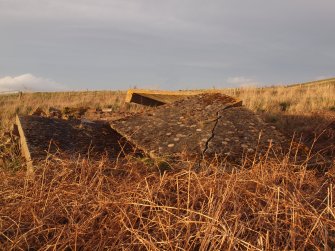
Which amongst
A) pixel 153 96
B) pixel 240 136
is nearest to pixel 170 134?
pixel 240 136

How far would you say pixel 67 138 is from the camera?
553 centimetres

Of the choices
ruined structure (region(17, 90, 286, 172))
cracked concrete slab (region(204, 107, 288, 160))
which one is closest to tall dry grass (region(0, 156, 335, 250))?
ruined structure (region(17, 90, 286, 172))

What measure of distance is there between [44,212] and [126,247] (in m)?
0.72

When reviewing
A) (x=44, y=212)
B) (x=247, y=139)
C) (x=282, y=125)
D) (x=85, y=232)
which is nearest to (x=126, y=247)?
(x=85, y=232)

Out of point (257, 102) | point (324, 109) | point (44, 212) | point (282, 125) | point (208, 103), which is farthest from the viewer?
point (257, 102)

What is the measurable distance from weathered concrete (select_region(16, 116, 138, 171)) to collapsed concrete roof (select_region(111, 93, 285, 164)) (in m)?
0.22

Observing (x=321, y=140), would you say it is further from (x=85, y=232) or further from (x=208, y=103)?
(x=85, y=232)

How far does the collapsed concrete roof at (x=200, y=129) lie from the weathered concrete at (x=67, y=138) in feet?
0.71

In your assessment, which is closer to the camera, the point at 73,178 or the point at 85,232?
the point at 85,232

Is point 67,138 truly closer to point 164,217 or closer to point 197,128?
point 197,128

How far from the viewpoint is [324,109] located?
35.3 ft

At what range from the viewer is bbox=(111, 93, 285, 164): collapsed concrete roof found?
514 cm

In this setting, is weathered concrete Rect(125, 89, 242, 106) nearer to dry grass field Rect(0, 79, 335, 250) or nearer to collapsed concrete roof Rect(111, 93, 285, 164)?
collapsed concrete roof Rect(111, 93, 285, 164)

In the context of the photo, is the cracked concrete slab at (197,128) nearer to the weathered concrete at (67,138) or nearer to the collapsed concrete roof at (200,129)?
the collapsed concrete roof at (200,129)
